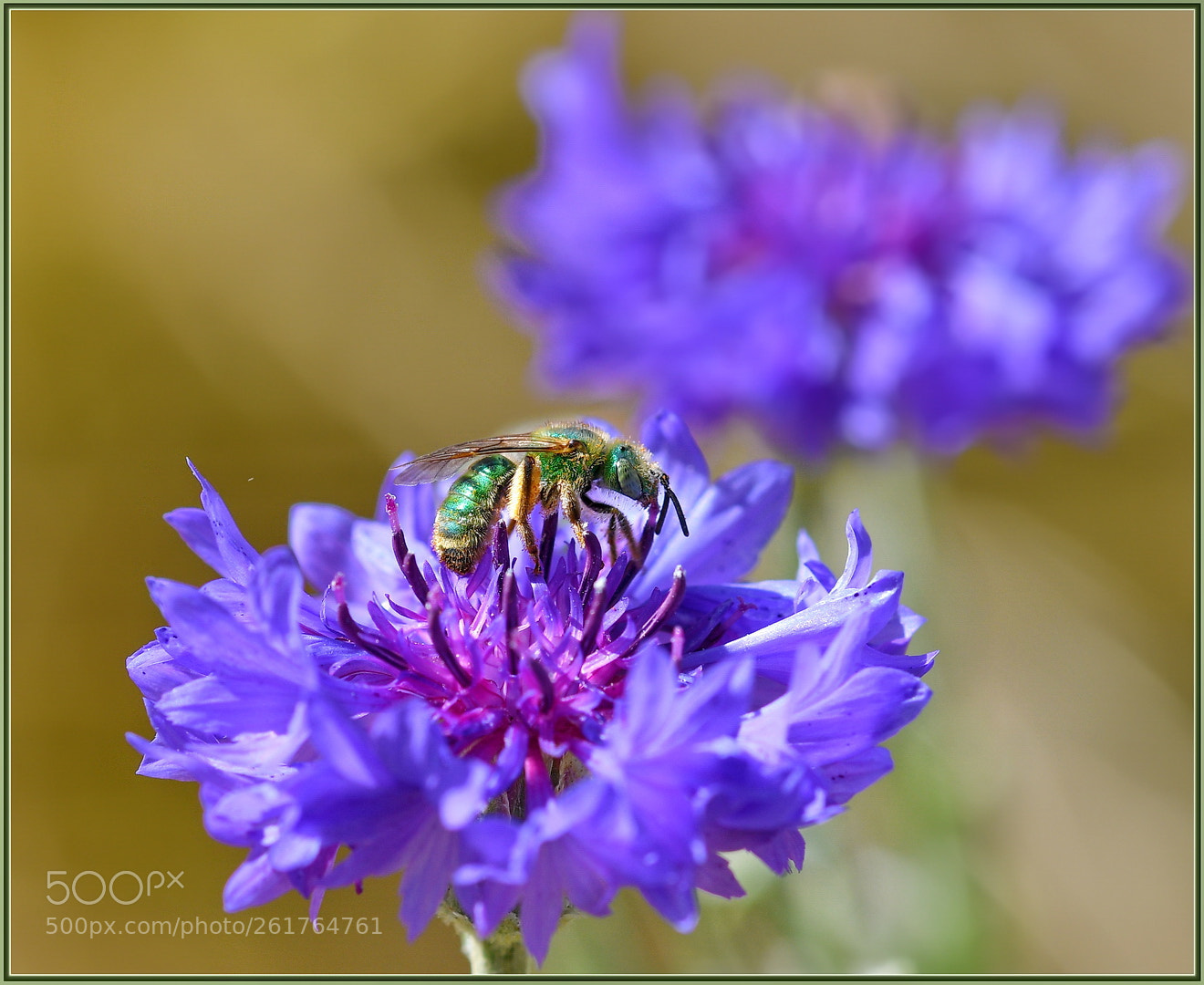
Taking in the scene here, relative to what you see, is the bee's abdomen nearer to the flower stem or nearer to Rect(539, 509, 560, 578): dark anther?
Rect(539, 509, 560, 578): dark anther

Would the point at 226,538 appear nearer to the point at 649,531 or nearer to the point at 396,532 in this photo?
the point at 396,532

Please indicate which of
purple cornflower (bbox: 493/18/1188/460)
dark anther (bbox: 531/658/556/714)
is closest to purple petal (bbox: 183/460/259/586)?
dark anther (bbox: 531/658/556/714)

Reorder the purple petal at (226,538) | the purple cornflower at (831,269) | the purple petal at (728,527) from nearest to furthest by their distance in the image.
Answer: the purple petal at (226,538), the purple petal at (728,527), the purple cornflower at (831,269)

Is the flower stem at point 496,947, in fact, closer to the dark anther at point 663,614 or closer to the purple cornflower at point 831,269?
the dark anther at point 663,614

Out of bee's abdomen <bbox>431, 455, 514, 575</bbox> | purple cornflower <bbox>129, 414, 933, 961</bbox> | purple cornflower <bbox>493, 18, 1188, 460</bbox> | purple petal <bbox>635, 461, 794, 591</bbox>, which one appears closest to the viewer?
purple cornflower <bbox>129, 414, 933, 961</bbox>

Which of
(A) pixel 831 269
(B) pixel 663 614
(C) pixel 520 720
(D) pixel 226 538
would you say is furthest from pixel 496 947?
(A) pixel 831 269

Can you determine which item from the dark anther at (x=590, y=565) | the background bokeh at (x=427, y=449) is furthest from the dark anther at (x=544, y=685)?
the background bokeh at (x=427, y=449)
